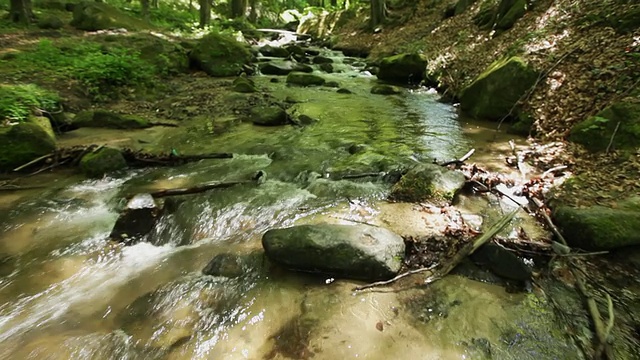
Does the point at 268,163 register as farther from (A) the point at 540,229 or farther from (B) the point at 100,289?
(A) the point at 540,229

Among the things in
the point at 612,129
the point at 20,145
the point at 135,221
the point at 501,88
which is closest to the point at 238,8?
the point at 501,88

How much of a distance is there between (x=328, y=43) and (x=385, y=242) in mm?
22124

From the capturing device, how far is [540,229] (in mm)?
3861

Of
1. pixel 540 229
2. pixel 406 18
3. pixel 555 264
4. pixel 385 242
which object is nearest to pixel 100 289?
pixel 385 242

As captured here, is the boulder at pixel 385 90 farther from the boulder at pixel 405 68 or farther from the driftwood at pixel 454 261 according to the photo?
the driftwood at pixel 454 261

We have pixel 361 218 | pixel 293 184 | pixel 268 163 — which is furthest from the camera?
pixel 268 163

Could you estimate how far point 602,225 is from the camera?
3.38 metres

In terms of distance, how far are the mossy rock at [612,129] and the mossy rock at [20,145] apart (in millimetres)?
8718

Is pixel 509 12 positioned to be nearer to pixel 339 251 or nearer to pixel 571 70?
pixel 571 70

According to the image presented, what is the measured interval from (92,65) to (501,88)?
1053 cm

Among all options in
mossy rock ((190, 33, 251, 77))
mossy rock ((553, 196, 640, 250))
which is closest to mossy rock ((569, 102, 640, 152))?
mossy rock ((553, 196, 640, 250))

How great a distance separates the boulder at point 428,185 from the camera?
4.47 metres

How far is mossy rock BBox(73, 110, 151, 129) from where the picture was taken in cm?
712

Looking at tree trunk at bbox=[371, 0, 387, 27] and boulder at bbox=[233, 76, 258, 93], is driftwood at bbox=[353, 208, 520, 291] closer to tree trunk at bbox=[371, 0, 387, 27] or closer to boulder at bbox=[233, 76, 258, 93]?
boulder at bbox=[233, 76, 258, 93]
